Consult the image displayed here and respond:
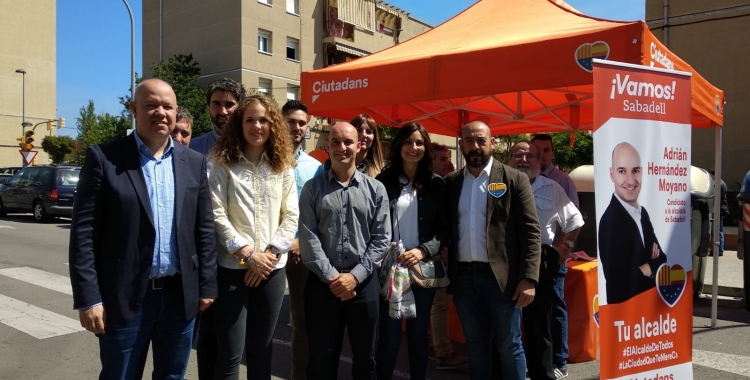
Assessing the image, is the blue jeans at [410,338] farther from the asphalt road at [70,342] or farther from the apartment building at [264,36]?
the apartment building at [264,36]

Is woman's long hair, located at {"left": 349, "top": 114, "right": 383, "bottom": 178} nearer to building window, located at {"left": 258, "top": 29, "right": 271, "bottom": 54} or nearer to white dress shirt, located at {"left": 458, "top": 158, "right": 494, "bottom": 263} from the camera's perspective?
white dress shirt, located at {"left": 458, "top": 158, "right": 494, "bottom": 263}

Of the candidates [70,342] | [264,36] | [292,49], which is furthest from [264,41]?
[70,342]

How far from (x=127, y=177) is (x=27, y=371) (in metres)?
3.14

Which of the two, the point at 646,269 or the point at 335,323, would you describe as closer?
the point at 646,269

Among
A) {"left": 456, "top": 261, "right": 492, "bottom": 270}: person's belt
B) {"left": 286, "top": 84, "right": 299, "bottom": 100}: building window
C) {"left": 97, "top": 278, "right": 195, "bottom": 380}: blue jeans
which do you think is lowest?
{"left": 97, "top": 278, "right": 195, "bottom": 380}: blue jeans

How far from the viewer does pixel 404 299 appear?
3.24 meters

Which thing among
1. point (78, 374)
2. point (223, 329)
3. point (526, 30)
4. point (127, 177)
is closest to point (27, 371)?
point (78, 374)

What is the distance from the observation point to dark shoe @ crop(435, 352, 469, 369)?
4434mm

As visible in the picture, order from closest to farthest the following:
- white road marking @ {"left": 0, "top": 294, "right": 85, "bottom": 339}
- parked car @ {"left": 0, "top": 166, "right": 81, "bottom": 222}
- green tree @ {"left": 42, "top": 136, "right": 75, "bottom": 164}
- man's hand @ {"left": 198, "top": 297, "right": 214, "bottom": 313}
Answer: man's hand @ {"left": 198, "top": 297, "right": 214, "bottom": 313} < white road marking @ {"left": 0, "top": 294, "right": 85, "bottom": 339} < parked car @ {"left": 0, "top": 166, "right": 81, "bottom": 222} < green tree @ {"left": 42, "top": 136, "right": 75, "bottom": 164}

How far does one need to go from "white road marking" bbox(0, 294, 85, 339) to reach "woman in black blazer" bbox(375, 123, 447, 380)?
393cm

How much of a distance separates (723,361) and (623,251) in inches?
110

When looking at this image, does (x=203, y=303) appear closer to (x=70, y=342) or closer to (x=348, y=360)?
(x=348, y=360)

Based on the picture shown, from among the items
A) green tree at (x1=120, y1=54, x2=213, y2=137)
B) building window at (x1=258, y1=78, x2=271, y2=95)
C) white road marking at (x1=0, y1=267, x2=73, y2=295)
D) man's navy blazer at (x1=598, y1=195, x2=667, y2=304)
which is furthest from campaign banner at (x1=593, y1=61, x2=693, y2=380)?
building window at (x1=258, y1=78, x2=271, y2=95)

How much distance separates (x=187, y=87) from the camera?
83.0 feet
